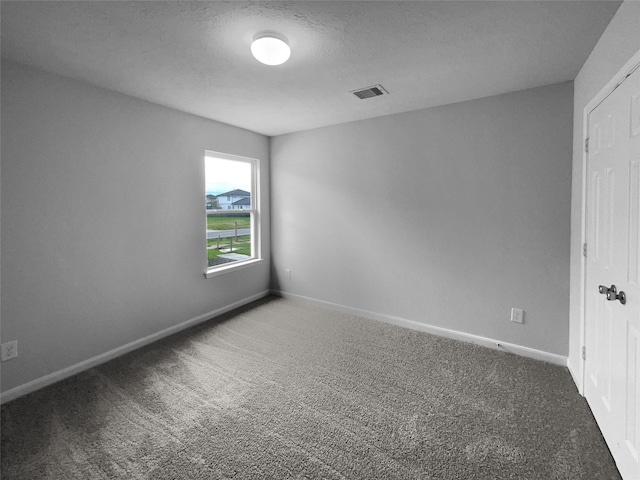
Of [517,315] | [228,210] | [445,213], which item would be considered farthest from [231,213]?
[517,315]

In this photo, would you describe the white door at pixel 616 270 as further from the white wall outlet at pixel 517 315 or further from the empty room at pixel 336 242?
the white wall outlet at pixel 517 315

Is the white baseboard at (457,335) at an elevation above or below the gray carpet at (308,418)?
above

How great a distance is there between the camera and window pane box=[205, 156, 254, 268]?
367 cm

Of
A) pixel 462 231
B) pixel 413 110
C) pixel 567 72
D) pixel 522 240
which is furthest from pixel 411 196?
pixel 567 72

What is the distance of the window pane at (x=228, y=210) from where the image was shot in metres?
3.67

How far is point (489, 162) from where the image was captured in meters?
2.78

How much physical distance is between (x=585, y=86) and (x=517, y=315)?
1899mm

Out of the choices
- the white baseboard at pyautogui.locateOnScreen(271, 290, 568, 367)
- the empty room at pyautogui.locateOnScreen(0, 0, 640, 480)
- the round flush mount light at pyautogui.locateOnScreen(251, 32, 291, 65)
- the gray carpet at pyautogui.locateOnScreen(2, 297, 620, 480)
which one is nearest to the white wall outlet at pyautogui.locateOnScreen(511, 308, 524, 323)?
the empty room at pyautogui.locateOnScreen(0, 0, 640, 480)

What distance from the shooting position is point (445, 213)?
3049 millimetres

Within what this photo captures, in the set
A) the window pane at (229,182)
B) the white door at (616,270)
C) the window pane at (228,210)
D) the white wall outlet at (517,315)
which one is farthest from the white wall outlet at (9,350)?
the white wall outlet at (517,315)

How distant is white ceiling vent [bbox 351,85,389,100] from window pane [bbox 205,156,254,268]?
77.8 inches

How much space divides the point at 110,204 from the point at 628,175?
3.60 m

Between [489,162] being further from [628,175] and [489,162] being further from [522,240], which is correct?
[628,175]

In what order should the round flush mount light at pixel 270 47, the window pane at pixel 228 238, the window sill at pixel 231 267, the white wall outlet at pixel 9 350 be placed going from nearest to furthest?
1. the round flush mount light at pixel 270 47
2. the white wall outlet at pixel 9 350
3. the window sill at pixel 231 267
4. the window pane at pixel 228 238
